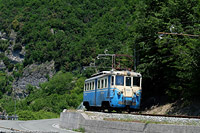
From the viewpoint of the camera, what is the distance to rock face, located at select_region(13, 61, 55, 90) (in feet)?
415

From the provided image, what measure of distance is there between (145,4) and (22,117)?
44.2m

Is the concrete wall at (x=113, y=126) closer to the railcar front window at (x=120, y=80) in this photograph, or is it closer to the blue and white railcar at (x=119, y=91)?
the blue and white railcar at (x=119, y=91)

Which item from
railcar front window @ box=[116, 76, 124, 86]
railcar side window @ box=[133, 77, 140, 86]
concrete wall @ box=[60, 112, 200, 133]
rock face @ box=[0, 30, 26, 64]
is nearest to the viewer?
concrete wall @ box=[60, 112, 200, 133]

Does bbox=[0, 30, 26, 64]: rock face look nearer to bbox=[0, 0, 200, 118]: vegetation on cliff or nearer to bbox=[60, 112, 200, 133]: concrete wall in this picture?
bbox=[0, 0, 200, 118]: vegetation on cliff

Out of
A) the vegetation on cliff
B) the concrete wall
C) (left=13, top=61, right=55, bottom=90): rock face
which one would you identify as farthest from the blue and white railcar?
(left=13, top=61, right=55, bottom=90): rock face

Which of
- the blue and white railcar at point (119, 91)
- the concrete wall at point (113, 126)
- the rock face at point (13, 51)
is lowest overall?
the concrete wall at point (113, 126)

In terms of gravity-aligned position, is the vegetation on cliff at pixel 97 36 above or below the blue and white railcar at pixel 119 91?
above

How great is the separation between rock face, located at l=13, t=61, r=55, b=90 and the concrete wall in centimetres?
10412

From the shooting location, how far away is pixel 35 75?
419 feet

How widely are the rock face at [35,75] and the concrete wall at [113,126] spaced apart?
342ft

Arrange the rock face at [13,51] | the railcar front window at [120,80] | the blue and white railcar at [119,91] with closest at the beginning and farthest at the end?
the blue and white railcar at [119,91], the railcar front window at [120,80], the rock face at [13,51]

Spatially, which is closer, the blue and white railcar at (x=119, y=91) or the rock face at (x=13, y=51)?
the blue and white railcar at (x=119, y=91)

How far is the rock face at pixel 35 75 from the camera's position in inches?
4975

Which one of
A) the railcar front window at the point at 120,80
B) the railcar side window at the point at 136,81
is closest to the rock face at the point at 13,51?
the railcar side window at the point at 136,81
